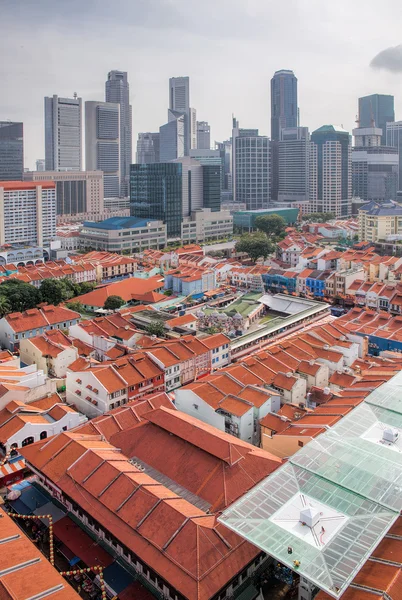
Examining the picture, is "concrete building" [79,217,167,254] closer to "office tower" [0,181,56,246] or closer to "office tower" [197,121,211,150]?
"office tower" [0,181,56,246]

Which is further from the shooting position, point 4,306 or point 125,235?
point 125,235

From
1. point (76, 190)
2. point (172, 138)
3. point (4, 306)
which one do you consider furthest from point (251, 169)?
point (4, 306)

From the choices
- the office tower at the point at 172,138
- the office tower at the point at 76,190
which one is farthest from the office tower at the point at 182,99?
the office tower at the point at 76,190

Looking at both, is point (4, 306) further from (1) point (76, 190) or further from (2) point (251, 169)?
(2) point (251, 169)

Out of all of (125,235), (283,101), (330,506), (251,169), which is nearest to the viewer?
(330,506)

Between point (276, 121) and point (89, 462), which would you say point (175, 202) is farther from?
point (276, 121)

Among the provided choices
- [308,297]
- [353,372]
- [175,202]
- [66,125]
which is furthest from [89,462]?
[66,125]
